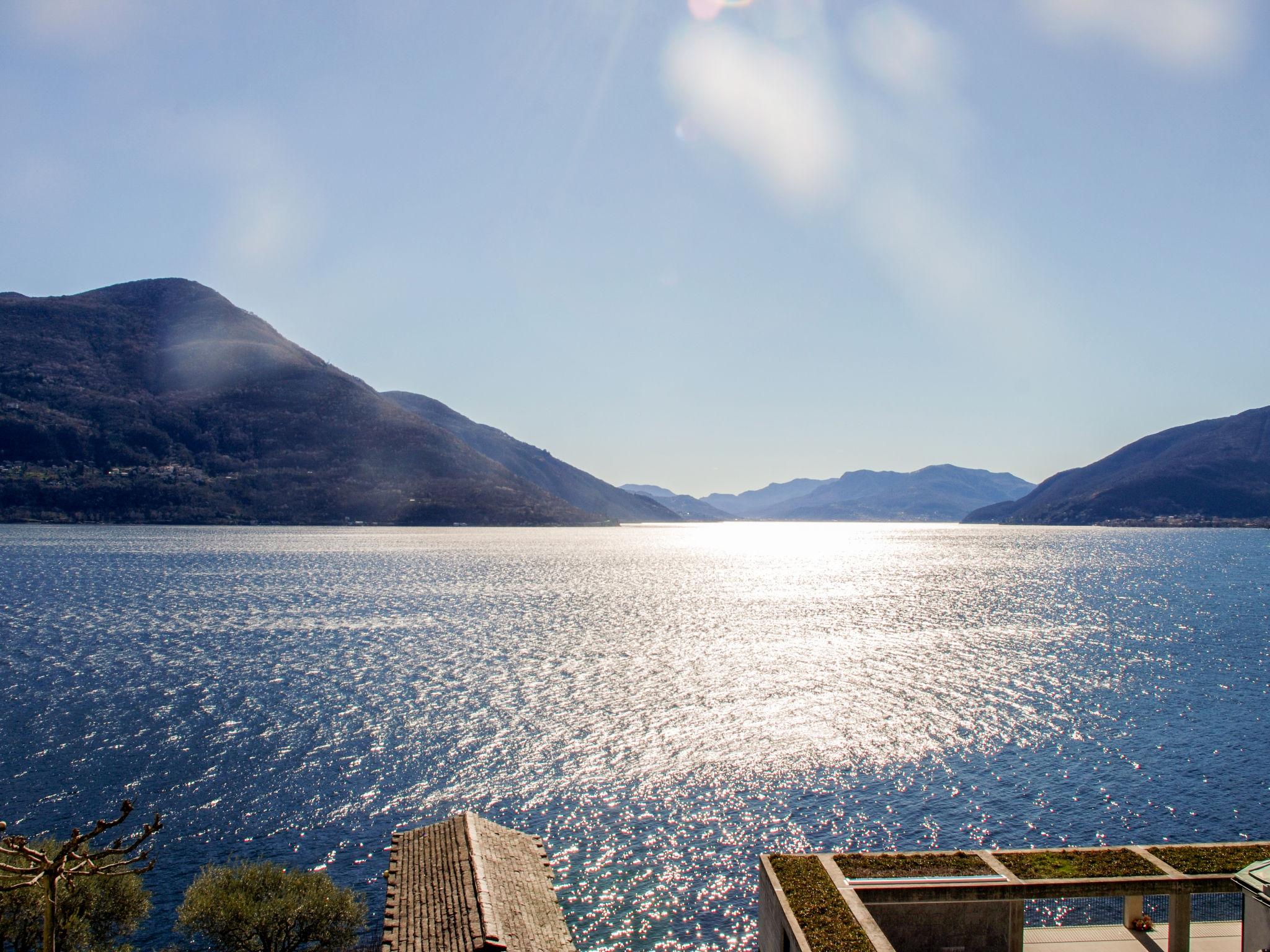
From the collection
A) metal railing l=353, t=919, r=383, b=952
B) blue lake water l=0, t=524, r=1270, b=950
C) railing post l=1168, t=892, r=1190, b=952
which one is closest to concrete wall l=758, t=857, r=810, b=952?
blue lake water l=0, t=524, r=1270, b=950

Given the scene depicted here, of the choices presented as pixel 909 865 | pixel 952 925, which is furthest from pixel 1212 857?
pixel 909 865

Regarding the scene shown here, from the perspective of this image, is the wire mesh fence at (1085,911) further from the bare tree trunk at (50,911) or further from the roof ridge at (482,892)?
the bare tree trunk at (50,911)

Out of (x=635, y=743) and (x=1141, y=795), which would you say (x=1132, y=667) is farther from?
(x=635, y=743)

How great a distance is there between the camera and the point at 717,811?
4012 cm

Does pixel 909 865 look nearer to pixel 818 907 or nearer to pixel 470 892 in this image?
pixel 818 907

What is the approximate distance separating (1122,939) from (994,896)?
514cm

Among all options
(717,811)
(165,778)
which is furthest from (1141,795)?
(165,778)

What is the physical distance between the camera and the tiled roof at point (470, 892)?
26.0 m

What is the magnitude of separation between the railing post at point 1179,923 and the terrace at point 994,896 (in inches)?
0.9

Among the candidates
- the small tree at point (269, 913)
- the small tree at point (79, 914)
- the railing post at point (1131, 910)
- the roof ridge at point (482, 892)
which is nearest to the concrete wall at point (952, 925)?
the railing post at point (1131, 910)

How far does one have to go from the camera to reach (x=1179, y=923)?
20375mm

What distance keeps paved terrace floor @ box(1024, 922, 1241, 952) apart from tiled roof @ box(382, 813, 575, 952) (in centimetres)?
→ 1522

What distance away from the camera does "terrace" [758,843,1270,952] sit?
2022 cm

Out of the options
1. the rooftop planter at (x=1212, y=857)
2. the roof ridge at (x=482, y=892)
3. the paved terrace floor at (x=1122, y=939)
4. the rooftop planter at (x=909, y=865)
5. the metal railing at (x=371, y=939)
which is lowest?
the metal railing at (x=371, y=939)
